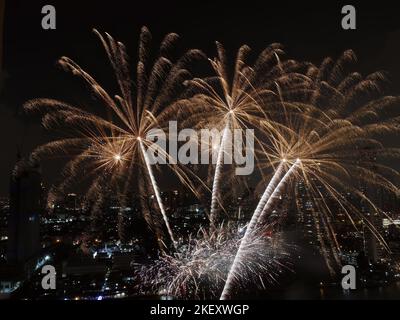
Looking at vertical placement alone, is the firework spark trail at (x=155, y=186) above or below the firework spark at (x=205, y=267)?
above

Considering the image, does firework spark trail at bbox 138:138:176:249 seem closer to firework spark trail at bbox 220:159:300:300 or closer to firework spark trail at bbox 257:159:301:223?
firework spark trail at bbox 220:159:300:300

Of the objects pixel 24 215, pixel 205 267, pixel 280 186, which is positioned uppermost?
pixel 280 186

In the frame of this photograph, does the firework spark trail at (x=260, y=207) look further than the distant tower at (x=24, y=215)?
No

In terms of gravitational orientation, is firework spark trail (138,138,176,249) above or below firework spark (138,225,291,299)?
above

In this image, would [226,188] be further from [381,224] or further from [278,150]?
[381,224]

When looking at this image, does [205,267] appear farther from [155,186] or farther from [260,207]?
[155,186]

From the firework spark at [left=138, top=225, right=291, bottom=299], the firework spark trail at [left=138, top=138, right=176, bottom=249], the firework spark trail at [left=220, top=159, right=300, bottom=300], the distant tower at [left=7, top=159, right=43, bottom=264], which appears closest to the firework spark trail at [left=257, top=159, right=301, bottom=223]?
the firework spark trail at [left=220, top=159, right=300, bottom=300]

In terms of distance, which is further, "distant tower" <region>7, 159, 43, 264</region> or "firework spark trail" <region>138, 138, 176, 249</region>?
"distant tower" <region>7, 159, 43, 264</region>

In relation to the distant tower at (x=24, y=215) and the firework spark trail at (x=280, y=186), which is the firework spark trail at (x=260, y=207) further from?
the distant tower at (x=24, y=215)

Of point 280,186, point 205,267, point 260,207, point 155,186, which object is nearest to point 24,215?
point 155,186

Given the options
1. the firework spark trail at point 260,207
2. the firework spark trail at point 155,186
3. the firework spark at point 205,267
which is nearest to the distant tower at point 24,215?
the firework spark trail at point 155,186
